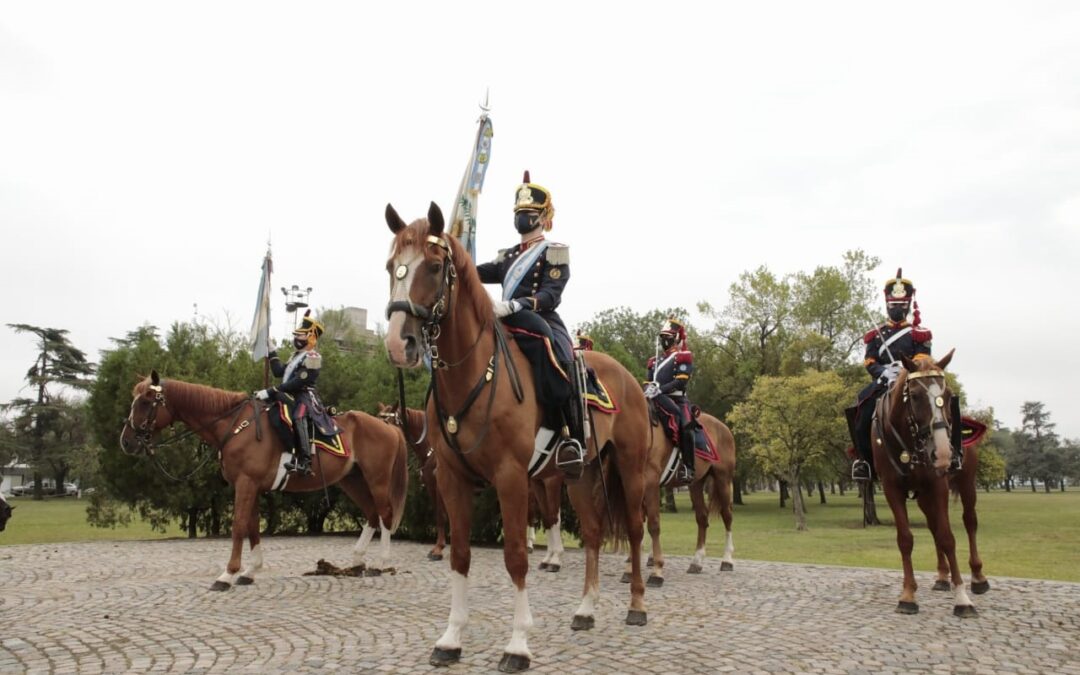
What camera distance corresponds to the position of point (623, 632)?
7.10 m

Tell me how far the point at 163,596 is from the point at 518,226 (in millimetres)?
6770

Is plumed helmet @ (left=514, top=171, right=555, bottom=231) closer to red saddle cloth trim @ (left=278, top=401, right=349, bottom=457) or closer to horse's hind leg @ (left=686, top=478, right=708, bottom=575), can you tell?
red saddle cloth trim @ (left=278, top=401, right=349, bottom=457)

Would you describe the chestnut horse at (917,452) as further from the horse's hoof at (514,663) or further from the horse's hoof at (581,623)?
the horse's hoof at (514,663)

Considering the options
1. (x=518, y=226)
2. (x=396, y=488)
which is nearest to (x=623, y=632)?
(x=518, y=226)

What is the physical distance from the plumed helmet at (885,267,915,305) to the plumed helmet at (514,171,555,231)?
4.83 metres

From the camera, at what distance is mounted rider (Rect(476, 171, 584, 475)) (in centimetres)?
641

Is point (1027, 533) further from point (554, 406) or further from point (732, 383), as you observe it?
point (554, 406)

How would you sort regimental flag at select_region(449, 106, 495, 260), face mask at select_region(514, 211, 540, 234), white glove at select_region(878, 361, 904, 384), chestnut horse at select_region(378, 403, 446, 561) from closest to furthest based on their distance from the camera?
face mask at select_region(514, 211, 540, 234)
regimental flag at select_region(449, 106, 495, 260)
white glove at select_region(878, 361, 904, 384)
chestnut horse at select_region(378, 403, 446, 561)

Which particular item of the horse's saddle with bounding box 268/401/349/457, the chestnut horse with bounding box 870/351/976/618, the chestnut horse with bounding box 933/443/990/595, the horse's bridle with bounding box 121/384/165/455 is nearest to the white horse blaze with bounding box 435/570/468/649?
the chestnut horse with bounding box 870/351/976/618

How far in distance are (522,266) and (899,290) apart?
17.2ft

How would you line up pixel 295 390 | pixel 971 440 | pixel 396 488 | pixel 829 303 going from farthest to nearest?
pixel 829 303
pixel 396 488
pixel 295 390
pixel 971 440

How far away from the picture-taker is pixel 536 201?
701 cm

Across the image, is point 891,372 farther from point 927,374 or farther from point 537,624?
point 537,624

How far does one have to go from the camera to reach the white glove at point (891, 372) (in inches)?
354
